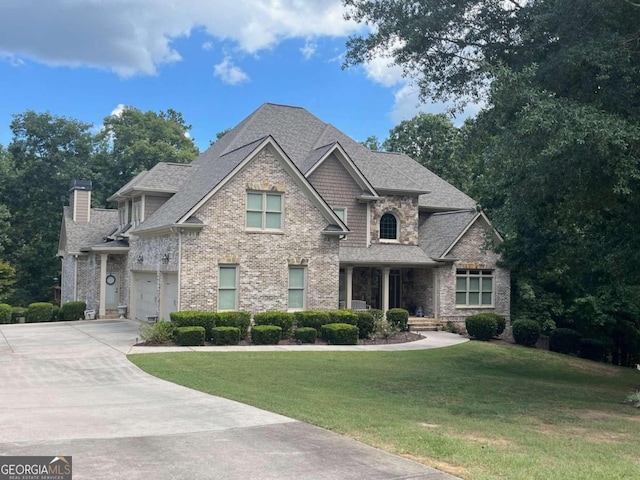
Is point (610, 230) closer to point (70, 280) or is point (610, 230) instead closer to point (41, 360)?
point (41, 360)

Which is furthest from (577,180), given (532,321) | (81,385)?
(532,321)

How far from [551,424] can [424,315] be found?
18.7 m

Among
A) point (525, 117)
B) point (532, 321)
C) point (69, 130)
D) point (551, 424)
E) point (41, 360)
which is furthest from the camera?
point (69, 130)

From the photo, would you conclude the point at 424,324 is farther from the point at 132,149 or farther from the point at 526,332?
the point at 132,149

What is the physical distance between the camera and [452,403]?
38.8 feet

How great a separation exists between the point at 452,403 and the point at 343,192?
55.0 ft

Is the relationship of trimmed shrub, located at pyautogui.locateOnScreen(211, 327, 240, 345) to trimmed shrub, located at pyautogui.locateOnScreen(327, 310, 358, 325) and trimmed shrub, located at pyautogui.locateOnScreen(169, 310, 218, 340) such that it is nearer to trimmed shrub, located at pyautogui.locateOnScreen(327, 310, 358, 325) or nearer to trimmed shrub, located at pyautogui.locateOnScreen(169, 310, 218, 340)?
trimmed shrub, located at pyautogui.locateOnScreen(169, 310, 218, 340)

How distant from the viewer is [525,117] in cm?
1119

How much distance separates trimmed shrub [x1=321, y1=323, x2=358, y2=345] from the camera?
2120 centimetres

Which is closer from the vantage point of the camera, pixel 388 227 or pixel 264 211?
pixel 264 211

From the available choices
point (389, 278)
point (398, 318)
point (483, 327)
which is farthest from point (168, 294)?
point (483, 327)

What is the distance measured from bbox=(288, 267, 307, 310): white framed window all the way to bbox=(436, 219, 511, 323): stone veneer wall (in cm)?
790

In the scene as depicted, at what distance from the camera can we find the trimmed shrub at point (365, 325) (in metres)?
22.7

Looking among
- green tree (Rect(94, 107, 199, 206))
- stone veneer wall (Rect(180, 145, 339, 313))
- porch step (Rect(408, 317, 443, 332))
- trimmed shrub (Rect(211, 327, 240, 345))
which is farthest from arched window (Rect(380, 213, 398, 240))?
green tree (Rect(94, 107, 199, 206))
